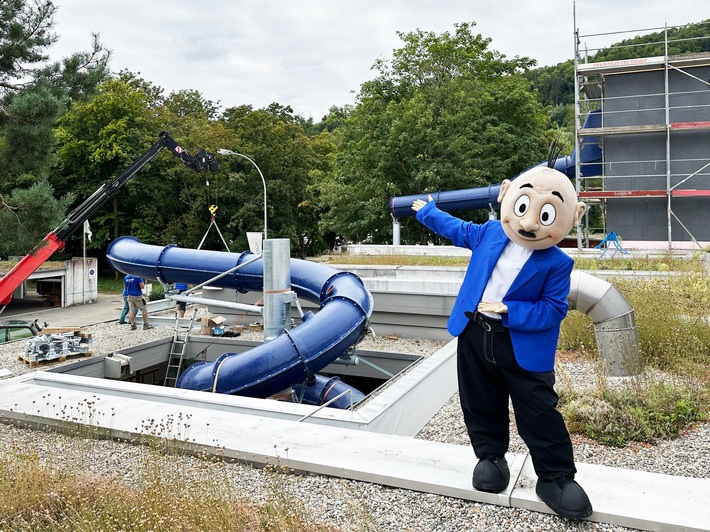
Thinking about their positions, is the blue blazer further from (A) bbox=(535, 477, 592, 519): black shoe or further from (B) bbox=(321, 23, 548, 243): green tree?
(B) bbox=(321, 23, 548, 243): green tree

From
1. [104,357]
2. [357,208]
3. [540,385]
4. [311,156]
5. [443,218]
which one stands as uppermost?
[311,156]

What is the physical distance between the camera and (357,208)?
3100 centimetres

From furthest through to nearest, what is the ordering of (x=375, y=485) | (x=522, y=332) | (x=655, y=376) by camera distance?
(x=655, y=376), (x=375, y=485), (x=522, y=332)

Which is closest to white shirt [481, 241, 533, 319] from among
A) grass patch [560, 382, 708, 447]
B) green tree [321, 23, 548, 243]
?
grass patch [560, 382, 708, 447]

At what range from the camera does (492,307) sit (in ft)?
10.1

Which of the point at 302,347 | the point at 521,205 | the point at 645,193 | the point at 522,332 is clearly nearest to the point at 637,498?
the point at 522,332

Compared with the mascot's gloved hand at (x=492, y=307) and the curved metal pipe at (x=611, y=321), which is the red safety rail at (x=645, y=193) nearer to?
the curved metal pipe at (x=611, y=321)

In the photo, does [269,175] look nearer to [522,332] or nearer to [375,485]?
[375,485]

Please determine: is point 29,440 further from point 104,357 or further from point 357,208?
point 357,208

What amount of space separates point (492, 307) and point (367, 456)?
57.7 inches

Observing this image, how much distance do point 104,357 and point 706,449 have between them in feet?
31.4

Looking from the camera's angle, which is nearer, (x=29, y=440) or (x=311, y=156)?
(x=29, y=440)

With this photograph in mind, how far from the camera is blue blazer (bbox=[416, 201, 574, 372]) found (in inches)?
119

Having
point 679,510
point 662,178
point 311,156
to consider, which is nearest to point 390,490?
point 679,510
